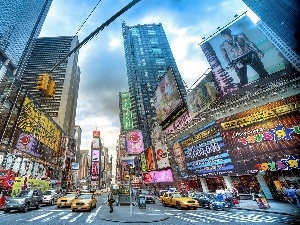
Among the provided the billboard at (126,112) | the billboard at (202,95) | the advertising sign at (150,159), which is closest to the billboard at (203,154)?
the billboard at (202,95)

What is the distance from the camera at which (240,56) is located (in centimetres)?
3734

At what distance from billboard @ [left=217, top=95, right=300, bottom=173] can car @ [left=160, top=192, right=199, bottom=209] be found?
13.7m

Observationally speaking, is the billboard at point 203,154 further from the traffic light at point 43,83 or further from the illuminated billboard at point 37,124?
the illuminated billboard at point 37,124

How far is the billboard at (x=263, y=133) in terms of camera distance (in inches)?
999

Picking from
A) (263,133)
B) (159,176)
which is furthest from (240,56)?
(159,176)

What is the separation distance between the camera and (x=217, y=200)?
766 inches

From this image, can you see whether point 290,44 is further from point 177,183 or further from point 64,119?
point 64,119

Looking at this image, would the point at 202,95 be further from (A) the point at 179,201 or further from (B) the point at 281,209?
(B) the point at 281,209

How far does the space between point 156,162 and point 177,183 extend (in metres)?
13.1

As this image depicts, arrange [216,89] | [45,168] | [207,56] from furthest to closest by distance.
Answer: [45,168], [207,56], [216,89]

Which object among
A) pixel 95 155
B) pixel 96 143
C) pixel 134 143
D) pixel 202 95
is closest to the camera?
pixel 202 95

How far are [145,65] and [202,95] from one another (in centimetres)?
10265

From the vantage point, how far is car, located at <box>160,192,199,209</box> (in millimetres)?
18766

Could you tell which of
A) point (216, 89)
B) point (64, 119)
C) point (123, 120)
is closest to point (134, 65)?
point (123, 120)
